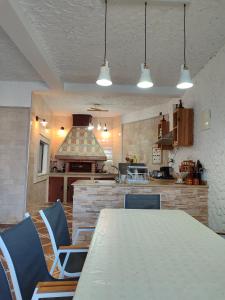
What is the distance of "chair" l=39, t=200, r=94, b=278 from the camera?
5.48 ft

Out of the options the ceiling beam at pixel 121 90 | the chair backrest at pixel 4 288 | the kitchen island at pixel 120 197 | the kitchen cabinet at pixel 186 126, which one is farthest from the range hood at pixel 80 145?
the chair backrest at pixel 4 288

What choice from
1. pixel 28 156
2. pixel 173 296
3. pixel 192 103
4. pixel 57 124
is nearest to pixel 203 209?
pixel 192 103

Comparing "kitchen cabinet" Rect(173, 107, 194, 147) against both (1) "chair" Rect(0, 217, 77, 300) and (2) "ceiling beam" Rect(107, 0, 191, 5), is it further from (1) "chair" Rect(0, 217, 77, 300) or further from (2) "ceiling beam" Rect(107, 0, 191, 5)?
(1) "chair" Rect(0, 217, 77, 300)

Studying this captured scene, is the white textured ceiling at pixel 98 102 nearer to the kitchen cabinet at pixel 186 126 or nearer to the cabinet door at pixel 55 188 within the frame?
the kitchen cabinet at pixel 186 126

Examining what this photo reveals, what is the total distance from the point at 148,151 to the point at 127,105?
51.5 inches

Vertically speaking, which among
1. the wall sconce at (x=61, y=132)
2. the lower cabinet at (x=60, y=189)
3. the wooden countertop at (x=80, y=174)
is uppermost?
the wall sconce at (x=61, y=132)

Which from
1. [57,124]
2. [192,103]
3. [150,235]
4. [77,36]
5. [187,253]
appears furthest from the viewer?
[57,124]

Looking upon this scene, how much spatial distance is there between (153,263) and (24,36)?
2533mm

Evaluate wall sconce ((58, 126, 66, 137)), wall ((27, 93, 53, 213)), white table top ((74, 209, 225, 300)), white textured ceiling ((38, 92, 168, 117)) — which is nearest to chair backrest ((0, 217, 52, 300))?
white table top ((74, 209, 225, 300))

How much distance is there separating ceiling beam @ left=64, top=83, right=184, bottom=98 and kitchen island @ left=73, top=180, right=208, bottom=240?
1.95m

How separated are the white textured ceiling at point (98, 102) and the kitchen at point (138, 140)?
47 millimetres

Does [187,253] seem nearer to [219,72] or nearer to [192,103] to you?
[219,72]

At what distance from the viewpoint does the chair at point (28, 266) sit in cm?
108

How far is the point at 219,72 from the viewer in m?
3.14
